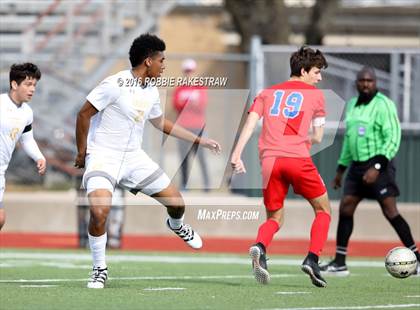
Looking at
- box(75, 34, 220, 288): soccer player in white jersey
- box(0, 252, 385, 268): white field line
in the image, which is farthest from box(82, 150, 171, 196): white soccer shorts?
box(0, 252, 385, 268): white field line

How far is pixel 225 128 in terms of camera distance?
19.9 meters

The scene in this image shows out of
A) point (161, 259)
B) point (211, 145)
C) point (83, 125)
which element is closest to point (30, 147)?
point (83, 125)

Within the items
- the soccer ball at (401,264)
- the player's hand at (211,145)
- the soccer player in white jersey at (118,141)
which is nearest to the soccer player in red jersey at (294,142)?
the player's hand at (211,145)

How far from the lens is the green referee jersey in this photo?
1277 centimetres

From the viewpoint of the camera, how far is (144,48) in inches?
415

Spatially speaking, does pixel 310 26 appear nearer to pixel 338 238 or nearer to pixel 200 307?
pixel 338 238

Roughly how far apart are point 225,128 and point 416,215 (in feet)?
12.0

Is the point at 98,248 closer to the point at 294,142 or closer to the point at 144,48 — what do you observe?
the point at 144,48

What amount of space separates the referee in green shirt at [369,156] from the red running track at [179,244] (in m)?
3.45

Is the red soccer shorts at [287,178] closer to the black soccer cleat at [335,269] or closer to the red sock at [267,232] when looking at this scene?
the red sock at [267,232]

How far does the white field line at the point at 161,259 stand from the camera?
1440 cm

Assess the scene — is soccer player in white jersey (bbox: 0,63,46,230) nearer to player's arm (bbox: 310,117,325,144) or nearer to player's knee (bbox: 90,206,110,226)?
player's knee (bbox: 90,206,110,226)

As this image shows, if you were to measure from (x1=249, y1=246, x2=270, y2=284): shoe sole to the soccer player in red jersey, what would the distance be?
5 centimetres

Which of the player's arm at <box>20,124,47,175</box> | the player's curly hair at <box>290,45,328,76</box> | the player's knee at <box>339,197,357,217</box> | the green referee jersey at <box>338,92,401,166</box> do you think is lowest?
the player's arm at <box>20,124,47,175</box>
